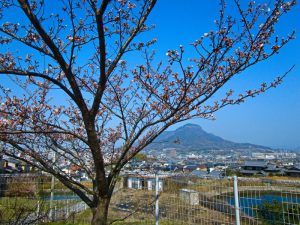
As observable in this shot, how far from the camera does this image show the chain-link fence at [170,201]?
4.30 meters

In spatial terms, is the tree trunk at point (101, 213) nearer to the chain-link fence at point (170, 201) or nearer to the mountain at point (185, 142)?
the chain-link fence at point (170, 201)

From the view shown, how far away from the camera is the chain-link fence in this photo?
4301mm

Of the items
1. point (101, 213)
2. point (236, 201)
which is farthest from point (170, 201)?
point (101, 213)

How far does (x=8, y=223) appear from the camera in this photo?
16.8 ft

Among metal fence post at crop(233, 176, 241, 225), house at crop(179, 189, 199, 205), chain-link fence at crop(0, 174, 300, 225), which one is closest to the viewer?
chain-link fence at crop(0, 174, 300, 225)

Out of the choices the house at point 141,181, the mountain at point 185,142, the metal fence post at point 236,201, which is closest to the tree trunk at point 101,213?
the mountain at point 185,142

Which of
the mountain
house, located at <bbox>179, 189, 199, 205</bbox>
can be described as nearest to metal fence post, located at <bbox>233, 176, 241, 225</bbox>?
house, located at <bbox>179, 189, 199, 205</bbox>

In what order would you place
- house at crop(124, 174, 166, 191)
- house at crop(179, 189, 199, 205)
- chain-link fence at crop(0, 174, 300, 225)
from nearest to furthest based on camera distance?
chain-link fence at crop(0, 174, 300, 225)
house at crop(179, 189, 199, 205)
house at crop(124, 174, 166, 191)

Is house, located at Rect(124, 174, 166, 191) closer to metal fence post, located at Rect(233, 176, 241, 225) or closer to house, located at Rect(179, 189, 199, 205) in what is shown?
house, located at Rect(179, 189, 199, 205)

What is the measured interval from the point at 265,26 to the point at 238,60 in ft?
1.40

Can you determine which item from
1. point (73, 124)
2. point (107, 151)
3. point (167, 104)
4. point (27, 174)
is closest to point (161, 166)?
point (107, 151)

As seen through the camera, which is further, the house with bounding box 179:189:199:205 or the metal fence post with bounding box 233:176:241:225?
the house with bounding box 179:189:199:205

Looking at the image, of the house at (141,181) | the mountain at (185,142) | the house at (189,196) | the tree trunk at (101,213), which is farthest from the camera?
the house at (141,181)

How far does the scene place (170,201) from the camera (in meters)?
5.87
